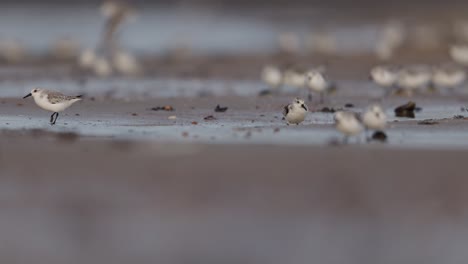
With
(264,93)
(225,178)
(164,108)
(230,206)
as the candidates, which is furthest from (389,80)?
(230,206)

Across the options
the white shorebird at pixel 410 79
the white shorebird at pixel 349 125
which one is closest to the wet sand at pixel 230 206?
the white shorebird at pixel 349 125

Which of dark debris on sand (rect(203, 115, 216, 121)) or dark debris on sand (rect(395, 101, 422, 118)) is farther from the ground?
dark debris on sand (rect(203, 115, 216, 121))

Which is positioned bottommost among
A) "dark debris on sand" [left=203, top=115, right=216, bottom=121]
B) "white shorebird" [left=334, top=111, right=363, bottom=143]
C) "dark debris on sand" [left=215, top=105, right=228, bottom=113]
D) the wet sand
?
"dark debris on sand" [left=215, top=105, right=228, bottom=113]

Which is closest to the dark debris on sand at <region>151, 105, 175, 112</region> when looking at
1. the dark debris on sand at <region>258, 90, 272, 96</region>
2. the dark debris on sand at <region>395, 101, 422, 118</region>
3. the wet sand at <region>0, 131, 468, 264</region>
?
the dark debris on sand at <region>395, 101, 422, 118</region>

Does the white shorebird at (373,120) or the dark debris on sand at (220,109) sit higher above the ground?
the white shorebird at (373,120)

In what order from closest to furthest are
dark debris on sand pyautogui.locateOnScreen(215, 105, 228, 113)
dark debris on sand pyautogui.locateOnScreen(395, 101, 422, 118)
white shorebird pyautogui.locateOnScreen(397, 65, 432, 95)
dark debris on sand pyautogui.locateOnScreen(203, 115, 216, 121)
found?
dark debris on sand pyautogui.locateOnScreen(203, 115, 216, 121) < dark debris on sand pyautogui.locateOnScreen(395, 101, 422, 118) < dark debris on sand pyautogui.locateOnScreen(215, 105, 228, 113) < white shorebird pyautogui.locateOnScreen(397, 65, 432, 95)

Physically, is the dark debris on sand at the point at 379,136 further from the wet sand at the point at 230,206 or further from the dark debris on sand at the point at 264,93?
the dark debris on sand at the point at 264,93

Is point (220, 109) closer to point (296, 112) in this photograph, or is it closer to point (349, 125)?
point (296, 112)

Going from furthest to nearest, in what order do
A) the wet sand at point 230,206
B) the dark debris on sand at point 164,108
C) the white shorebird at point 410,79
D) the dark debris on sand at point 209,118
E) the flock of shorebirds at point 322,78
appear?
the white shorebird at point 410,79, the dark debris on sand at point 164,108, the dark debris on sand at point 209,118, the flock of shorebirds at point 322,78, the wet sand at point 230,206

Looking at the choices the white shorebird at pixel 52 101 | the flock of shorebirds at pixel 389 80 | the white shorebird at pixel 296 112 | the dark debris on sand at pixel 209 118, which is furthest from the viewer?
the flock of shorebirds at pixel 389 80

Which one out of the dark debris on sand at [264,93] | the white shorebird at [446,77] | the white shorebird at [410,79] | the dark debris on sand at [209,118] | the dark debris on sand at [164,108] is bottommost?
the dark debris on sand at [264,93]

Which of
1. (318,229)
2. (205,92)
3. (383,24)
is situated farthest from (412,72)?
(383,24)

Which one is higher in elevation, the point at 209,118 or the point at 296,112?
the point at 296,112

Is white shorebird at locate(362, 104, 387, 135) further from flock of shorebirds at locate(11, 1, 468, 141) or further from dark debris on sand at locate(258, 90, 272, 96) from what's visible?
dark debris on sand at locate(258, 90, 272, 96)
